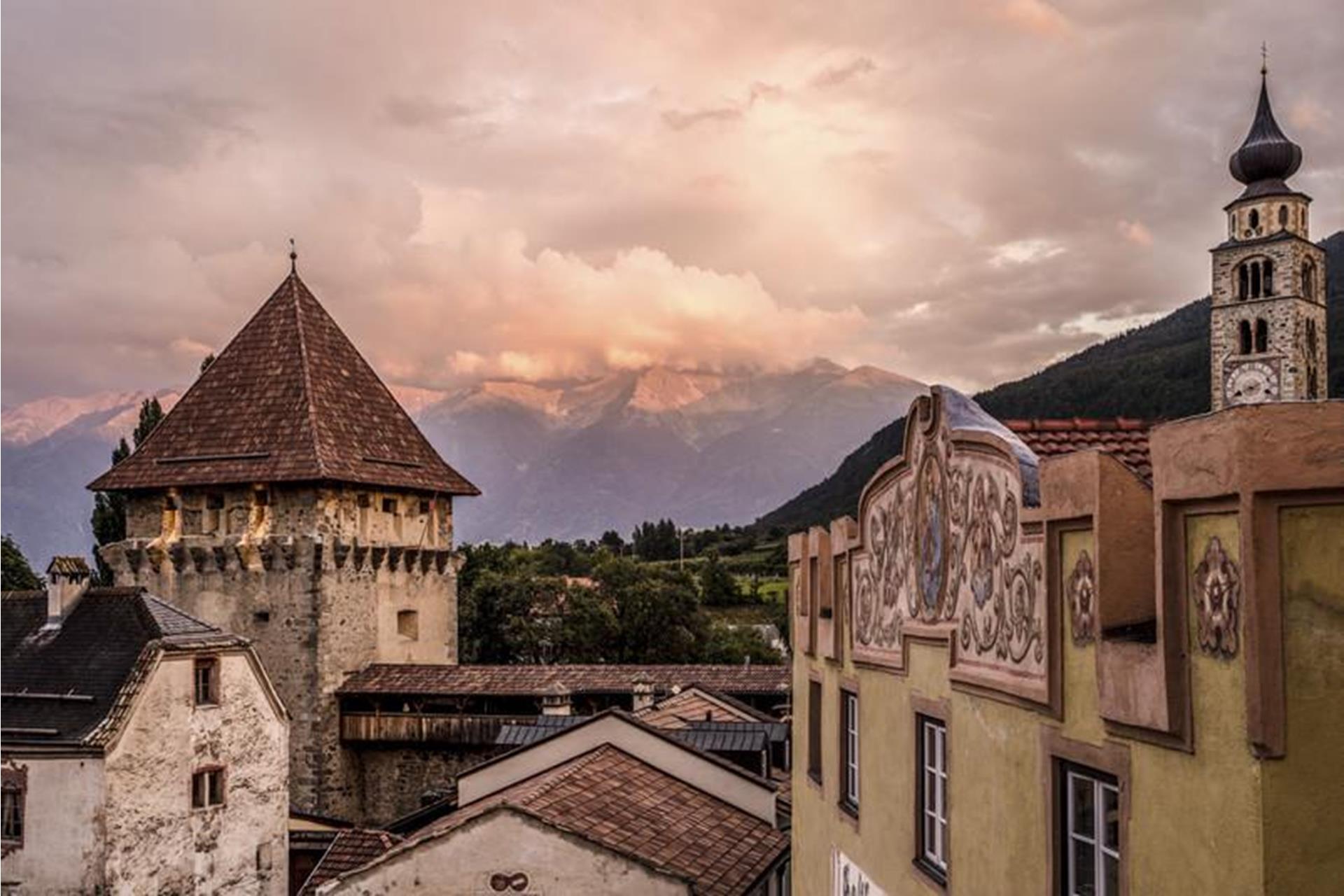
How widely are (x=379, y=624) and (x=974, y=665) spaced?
100 feet

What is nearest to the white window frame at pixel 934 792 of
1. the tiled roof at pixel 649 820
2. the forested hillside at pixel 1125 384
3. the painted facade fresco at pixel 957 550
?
the painted facade fresco at pixel 957 550

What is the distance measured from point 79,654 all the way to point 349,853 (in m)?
8.33

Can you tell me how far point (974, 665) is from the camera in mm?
7848

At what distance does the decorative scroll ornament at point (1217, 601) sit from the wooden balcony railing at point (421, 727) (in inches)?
1066

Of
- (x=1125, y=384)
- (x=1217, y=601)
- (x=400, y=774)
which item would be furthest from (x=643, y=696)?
(x=1125, y=384)

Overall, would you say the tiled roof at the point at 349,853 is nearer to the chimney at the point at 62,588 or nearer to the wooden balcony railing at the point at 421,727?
the wooden balcony railing at the point at 421,727

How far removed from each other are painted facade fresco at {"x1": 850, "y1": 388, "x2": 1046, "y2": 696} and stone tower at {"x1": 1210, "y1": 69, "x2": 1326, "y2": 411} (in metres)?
80.4

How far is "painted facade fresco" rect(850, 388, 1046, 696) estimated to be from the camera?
7.06m

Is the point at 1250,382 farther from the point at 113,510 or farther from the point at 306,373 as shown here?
the point at 113,510

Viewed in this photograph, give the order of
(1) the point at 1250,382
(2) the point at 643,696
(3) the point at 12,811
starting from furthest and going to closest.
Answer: (1) the point at 1250,382 → (2) the point at 643,696 → (3) the point at 12,811

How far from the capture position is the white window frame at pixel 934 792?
28.8 feet

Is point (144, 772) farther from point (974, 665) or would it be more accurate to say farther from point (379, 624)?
point (974, 665)

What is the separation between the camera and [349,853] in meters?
23.3

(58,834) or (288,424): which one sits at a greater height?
(288,424)
